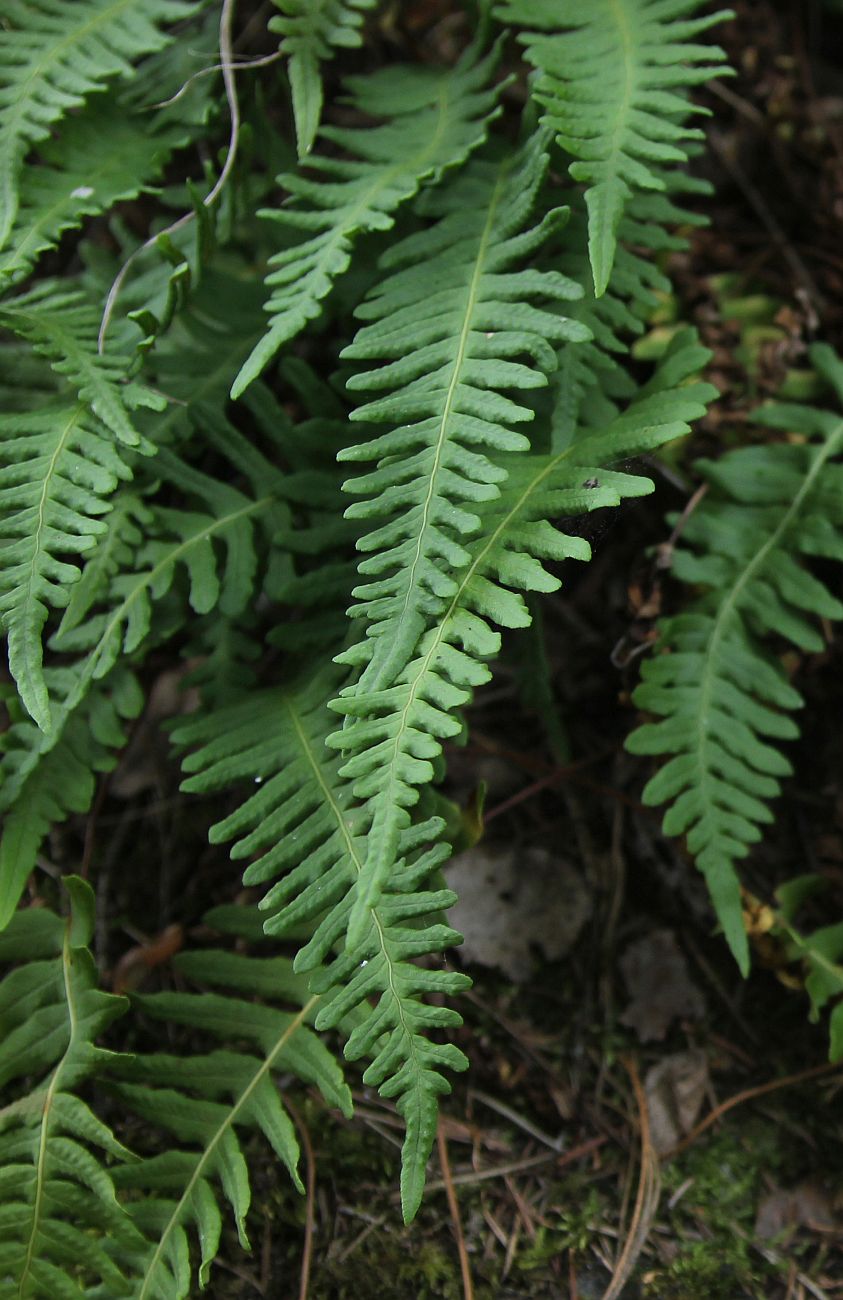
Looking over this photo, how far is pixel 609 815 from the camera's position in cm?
259

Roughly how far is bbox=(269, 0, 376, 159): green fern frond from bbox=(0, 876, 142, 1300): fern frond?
1.63 metres

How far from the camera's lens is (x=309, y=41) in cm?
218

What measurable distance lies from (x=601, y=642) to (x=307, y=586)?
35.2 inches

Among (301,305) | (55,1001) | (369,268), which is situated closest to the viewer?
(301,305)

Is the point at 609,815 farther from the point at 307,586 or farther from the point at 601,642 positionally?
the point at 307,586

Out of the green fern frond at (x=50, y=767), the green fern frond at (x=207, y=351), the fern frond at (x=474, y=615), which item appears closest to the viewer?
the fern frond at (x=474, y=615)

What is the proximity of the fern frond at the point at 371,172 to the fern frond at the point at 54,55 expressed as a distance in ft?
1.53

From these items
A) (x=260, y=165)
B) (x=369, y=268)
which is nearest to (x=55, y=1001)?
(x=369, y=268)

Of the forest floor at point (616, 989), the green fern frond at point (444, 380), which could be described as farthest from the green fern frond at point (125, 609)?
the forest floor at point (616, 989)

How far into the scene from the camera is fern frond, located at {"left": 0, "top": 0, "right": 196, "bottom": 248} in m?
2.11

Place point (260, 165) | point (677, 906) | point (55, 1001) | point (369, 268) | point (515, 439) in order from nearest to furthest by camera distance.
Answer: point (515, 439) → point (55, 1001) → point (369, 268) → point (677, 906) → point (260, 165)

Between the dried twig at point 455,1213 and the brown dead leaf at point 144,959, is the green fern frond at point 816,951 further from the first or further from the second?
the brown dead leaf at point 144,959

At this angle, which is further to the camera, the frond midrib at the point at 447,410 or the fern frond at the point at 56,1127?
the fern frond at the point at 56,1127

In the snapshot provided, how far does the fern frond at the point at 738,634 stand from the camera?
2.11m
